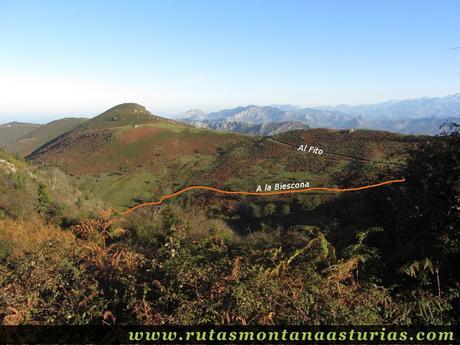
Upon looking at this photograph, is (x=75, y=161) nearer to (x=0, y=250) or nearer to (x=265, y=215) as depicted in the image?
(x=265, y=215)

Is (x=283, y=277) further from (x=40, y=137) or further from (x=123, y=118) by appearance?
(x=40, y=137)

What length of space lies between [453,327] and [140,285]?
191 inches

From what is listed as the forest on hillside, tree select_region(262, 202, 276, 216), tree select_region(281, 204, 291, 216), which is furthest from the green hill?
the forest on hillside

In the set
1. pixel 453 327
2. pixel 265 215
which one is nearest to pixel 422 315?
pixel 453 327

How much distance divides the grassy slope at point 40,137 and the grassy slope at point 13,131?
16.4 meters

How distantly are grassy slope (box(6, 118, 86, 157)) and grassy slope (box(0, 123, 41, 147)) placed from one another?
16387mm

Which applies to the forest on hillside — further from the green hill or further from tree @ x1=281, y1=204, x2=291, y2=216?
the green hill

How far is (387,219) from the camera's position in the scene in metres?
7.53

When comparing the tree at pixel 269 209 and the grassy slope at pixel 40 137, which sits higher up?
the grassy slope at pixel 40 137

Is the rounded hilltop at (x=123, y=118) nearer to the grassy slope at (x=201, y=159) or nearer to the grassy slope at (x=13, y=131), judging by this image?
the grassy slope at (x=201, y=159)

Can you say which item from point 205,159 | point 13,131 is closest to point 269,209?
point 205,159

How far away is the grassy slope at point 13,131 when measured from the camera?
16850 cm

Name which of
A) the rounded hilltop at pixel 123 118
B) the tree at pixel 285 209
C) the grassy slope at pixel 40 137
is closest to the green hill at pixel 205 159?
the tree at pixel 285 209

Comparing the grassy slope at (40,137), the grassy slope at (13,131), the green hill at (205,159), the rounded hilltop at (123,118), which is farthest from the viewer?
the grassy slope at (13,131)
